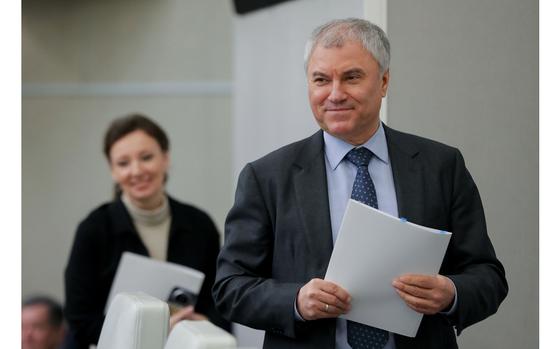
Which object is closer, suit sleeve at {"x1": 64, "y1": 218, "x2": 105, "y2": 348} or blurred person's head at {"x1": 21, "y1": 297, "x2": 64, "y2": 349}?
suit sleeve at {"x1": 64, "y1": 218, "x2": 105, "y2": 348}

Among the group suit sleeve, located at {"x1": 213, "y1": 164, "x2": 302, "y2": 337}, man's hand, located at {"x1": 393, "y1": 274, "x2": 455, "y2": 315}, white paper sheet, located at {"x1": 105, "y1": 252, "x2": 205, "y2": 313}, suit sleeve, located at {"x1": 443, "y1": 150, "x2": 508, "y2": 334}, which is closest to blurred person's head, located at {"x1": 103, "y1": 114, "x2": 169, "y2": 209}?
white paper sheet, located at {"x1": 105, "y1": 252, "x2": 205, "y2": 313}

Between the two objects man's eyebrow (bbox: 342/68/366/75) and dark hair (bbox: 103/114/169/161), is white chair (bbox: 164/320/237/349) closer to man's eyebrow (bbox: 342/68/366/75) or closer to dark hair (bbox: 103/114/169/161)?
man's eyebrow (bbox: 342/68/366/75)

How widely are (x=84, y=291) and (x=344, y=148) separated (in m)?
1.86

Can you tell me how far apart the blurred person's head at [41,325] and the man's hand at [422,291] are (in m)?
3.25

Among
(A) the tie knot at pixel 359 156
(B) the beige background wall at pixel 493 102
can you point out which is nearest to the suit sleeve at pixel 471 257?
(A) the tie knot at pixel 359 156

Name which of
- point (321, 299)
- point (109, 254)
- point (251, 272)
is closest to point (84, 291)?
point (109, 254)

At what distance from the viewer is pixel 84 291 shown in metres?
4.11

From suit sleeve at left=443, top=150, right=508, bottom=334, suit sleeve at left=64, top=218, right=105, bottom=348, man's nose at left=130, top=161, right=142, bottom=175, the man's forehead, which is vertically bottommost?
suit sleeve at left=64, top=218, right=105, bottom=348

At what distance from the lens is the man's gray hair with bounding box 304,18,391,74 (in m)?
2.52

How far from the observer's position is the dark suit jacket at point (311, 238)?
2492 millimetres

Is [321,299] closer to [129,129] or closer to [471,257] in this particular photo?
[471,257]

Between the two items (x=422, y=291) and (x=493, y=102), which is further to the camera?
(x=493, y=102)

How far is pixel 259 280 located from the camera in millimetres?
2520
